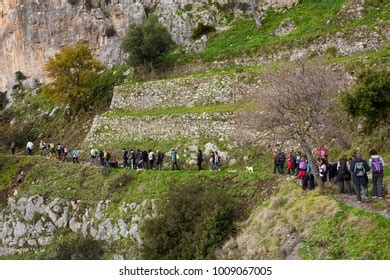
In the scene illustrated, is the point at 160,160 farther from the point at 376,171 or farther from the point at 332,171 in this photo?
the point at 376,171

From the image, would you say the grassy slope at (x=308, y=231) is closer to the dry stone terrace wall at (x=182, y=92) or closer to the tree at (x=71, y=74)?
the dry stone terrace wall at (x=182, y=92)

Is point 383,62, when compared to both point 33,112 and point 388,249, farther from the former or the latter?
point 33,112

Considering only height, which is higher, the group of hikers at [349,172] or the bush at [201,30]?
the bush at [201,30]

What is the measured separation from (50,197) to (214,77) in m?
14.2

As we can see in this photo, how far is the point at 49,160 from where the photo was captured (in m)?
38.5

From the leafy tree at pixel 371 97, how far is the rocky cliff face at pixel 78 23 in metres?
25.3

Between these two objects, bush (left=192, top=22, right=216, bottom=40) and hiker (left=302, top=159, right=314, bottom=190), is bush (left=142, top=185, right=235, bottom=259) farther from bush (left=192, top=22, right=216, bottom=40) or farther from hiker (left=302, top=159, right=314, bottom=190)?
bush (left=192, top=22, right=216, bottom=40)

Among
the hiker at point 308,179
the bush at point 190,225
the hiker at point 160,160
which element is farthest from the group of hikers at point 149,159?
the hiker at point 308,179

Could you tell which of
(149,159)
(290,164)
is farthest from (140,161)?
(290,164)

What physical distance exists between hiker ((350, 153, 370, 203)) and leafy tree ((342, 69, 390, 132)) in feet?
12.7

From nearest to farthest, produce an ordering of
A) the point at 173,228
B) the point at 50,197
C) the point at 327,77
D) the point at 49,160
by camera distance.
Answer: the point at 173,228, the point at 327,77, the point at 50,197, the point at 49,160

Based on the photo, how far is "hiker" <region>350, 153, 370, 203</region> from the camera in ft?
60.1

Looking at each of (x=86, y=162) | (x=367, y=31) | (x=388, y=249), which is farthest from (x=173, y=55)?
(x=388, y=249)

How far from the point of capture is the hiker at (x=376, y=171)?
18000 millimetres
